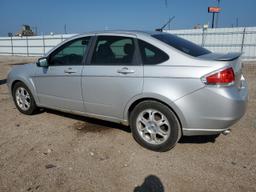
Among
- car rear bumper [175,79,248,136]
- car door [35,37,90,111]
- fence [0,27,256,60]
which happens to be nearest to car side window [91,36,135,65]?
car door [35,37,90,111]

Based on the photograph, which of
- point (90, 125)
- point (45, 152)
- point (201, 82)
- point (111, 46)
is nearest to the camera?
point (201, 82)

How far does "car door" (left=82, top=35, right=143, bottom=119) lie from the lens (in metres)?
3.42

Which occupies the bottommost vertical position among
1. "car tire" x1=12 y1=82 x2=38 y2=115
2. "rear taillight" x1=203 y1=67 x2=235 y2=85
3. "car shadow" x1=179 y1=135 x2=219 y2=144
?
"car shadow" x1=179 y1=135 x2=219 y2=144

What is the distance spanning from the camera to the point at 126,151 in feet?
11.5

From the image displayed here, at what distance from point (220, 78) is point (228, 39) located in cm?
1591

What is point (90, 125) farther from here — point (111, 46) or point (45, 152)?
point (111, 46)

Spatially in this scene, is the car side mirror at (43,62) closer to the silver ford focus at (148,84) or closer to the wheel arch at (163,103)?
the silver ford focus at (148,84)

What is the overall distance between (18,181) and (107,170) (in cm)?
104

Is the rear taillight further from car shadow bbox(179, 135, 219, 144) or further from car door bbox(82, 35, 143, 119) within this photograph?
car shadow bbox(179, 135, 219, 144)

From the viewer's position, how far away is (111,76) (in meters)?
3.56

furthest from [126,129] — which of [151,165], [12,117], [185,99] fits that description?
[12,117]

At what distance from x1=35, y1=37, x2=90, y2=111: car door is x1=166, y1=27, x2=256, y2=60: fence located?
1448 centimetres

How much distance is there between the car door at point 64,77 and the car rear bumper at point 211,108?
180cm

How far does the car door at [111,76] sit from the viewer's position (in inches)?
135
